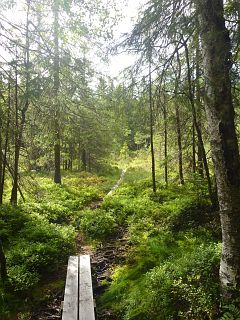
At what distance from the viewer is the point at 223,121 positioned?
493 cm

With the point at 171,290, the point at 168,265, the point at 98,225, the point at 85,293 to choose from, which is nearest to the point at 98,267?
the point at 85,293

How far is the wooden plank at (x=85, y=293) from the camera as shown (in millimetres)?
6219

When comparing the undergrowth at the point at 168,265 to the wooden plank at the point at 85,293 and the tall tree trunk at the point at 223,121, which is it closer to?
the wooden plank at the point at 85,293

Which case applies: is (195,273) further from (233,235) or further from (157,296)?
(233,235)

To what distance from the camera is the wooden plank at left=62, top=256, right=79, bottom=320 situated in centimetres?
623

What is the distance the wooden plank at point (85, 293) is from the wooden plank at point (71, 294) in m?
0.11

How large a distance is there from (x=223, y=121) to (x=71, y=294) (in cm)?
504

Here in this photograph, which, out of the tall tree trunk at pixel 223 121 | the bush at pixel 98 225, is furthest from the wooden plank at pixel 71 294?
the bush at pixel 98 225

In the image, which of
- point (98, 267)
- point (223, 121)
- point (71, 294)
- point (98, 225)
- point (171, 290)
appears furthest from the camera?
point (98, 225)

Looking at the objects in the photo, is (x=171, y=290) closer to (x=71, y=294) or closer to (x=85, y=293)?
(x=85, y=293)

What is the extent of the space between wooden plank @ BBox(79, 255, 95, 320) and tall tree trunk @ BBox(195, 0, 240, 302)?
9.30ft

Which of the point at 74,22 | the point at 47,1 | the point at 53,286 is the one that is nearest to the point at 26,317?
the point at 53,286

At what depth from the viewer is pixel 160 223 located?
1234 centimetres

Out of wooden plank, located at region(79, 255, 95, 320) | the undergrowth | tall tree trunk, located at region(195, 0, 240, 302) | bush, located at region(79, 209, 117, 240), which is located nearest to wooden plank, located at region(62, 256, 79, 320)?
wooden plank, located at region(79, 255, 95, 320)
